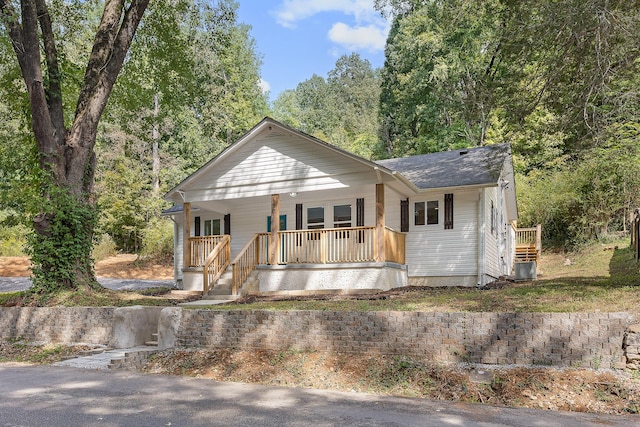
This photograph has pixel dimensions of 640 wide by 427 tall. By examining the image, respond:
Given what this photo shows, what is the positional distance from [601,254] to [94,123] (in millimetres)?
18597

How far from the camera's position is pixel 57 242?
1237 centimetres

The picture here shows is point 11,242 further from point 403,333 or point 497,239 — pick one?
point 403,333

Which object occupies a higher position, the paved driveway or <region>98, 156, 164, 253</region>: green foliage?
<region>98, 156, 164, 253</region>: green foliage

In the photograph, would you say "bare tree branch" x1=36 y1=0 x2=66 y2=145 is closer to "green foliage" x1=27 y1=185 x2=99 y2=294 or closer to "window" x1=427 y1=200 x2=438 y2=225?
"green foliage" x1=27 y1=185 x2=99 y2=294

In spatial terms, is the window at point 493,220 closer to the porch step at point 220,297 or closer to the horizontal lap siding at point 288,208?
the horizontal lap siding at point 288,208

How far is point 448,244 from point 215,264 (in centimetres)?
724

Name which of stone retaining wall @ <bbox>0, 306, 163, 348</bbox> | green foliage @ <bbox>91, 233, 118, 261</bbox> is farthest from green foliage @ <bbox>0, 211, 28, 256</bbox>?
stone retaining wall @ <bbox>0, 306, 163, 348</bbox>

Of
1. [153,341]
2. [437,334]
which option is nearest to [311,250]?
[153,341]

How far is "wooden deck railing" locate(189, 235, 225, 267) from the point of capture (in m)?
16.6

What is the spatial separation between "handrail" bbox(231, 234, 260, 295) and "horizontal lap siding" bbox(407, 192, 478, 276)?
476 centimetres

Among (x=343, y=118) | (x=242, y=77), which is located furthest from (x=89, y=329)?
(x=343, y=118)

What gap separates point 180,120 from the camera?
3659cm

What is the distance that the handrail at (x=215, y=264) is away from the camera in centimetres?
1508

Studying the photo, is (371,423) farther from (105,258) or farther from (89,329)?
(105,258)
